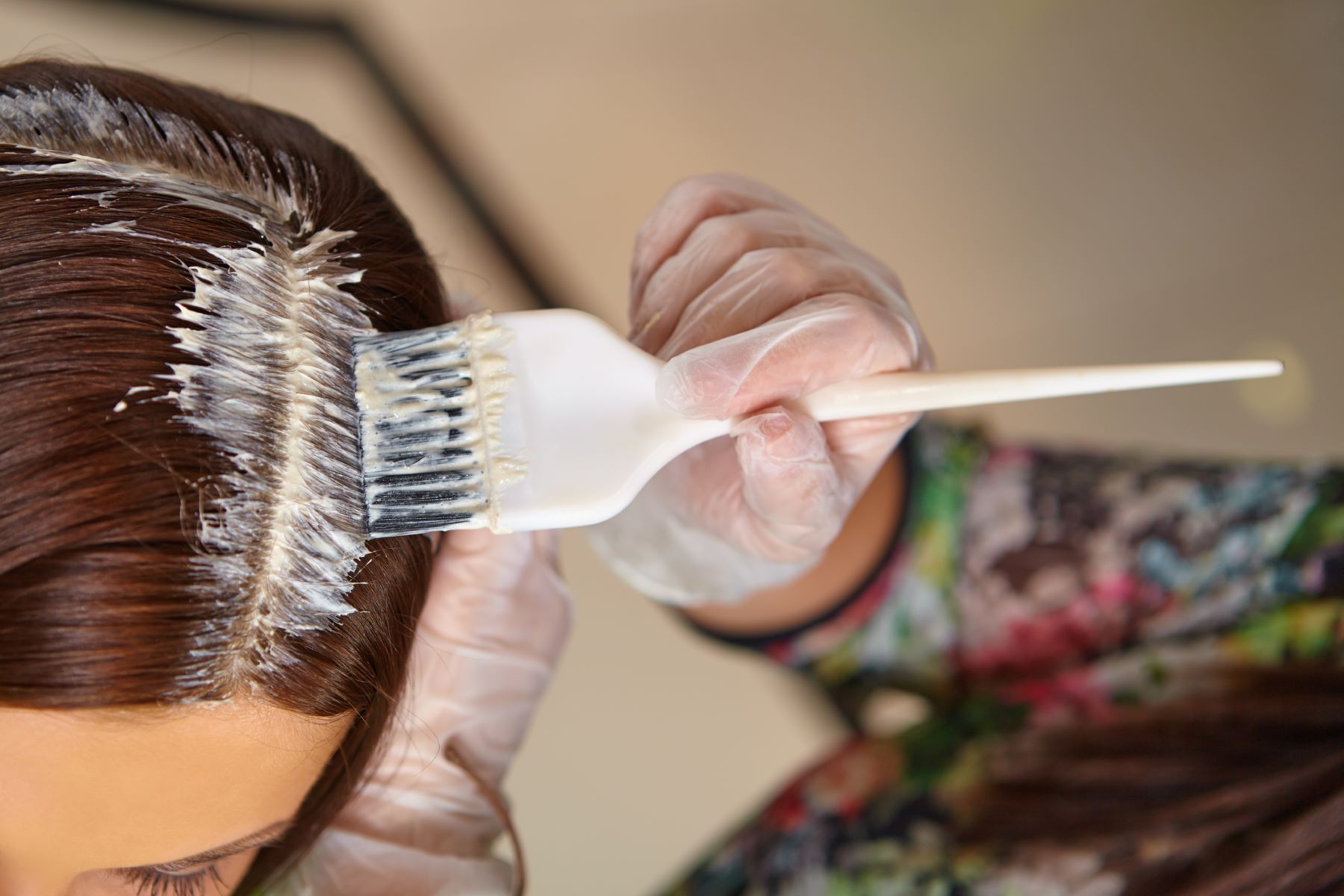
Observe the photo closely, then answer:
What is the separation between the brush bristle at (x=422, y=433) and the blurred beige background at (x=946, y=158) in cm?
111

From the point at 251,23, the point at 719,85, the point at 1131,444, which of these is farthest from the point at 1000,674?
the point at 251,23

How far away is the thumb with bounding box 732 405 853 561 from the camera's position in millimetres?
559

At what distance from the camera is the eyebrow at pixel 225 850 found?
0.52m

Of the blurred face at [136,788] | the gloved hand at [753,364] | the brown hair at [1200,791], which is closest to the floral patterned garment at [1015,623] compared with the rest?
the brown hair at [1200,791]

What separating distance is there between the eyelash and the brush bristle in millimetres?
244

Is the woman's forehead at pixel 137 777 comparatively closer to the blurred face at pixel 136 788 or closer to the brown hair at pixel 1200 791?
the blurred face at pixel 136 788

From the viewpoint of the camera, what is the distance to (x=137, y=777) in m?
0.47

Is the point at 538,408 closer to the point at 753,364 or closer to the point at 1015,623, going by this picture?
the point at 753,364

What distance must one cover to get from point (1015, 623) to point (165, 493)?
0.79m

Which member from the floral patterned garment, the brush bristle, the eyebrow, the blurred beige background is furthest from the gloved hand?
the blurred beige background

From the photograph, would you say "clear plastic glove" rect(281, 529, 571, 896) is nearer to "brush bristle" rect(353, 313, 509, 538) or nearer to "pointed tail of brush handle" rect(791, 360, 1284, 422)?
"brush bristle" rect(353, 313, 509, 538)

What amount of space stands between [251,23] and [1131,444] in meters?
1.78

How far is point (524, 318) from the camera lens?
1.82 feet

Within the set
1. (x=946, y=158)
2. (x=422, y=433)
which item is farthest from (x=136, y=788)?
(x=946, y=158)
